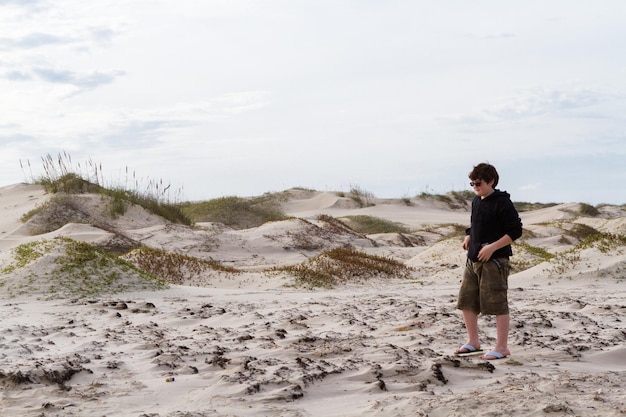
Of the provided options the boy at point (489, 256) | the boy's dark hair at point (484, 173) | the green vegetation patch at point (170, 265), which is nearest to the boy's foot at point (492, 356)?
the boy at point (489, 256)

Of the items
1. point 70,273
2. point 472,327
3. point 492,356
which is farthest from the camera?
point 70,273

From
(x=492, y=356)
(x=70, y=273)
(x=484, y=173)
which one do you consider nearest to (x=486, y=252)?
(x=484, y=173)

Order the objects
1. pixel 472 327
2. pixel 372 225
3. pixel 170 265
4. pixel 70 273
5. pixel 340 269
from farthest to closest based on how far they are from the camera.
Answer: pixel 372 225, pixel 340 269, pixel 170 265, pixel 70 273, pixel 472 327

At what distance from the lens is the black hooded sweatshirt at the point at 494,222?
5.20m

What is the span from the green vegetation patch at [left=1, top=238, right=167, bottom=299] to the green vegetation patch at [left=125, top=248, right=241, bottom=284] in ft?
5.10

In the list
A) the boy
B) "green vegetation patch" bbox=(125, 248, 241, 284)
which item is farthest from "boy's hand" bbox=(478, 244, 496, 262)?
"green vegetation patch" bbox=(125, 248, 241, 284)

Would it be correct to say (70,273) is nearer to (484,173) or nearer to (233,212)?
(484,173)

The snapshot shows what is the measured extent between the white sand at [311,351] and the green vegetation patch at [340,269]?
1.56ft

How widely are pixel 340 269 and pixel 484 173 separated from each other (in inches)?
289

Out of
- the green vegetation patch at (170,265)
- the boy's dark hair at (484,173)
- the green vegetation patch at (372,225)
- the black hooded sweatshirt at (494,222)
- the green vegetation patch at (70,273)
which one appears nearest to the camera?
the black hooded sweatshirt at (494,222)

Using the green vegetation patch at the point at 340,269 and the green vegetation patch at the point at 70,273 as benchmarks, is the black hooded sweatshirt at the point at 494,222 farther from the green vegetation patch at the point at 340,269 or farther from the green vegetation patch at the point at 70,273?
the green vegetation patch at the point at 340,269

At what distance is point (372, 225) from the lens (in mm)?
25109

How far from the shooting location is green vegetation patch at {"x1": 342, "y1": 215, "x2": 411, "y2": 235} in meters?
24.7

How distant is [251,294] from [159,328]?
2.94 m
